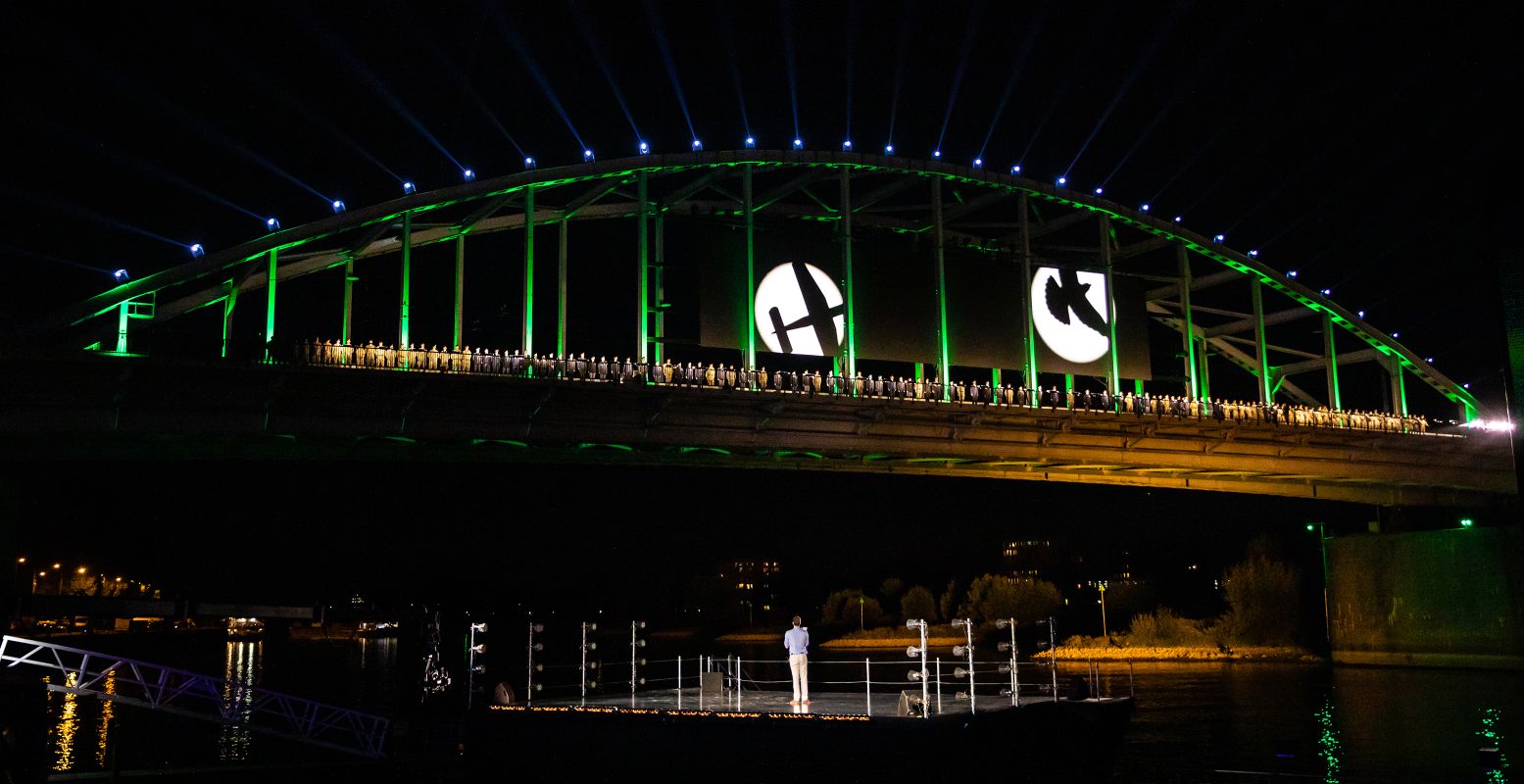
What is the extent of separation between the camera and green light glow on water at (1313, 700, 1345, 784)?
2662 centimetres

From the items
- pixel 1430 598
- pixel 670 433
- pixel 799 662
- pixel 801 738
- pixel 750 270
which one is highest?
pixel 750 270

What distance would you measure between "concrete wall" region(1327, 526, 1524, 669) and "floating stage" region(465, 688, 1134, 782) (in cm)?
4686

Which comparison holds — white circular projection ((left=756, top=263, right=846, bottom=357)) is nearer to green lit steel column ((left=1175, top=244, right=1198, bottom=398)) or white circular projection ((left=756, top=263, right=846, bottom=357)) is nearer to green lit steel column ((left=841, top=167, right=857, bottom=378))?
green lit steel column ((left=841, top=167, right=857, bottom=378))

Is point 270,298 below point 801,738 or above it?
above

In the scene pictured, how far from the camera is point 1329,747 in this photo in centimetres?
3164

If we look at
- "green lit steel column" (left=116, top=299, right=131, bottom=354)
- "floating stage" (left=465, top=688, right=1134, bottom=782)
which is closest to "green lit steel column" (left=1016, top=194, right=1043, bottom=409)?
"green lit steel column" (left=116, top=299, right=131, bottom=354)

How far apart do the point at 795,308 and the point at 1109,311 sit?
19475mm

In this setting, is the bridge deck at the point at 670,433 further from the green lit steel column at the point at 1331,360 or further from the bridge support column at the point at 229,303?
the green lit steel column at the point at 1331,360

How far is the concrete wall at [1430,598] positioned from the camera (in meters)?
61.8

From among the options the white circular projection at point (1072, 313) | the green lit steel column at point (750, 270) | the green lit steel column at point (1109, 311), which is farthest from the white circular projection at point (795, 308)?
the green lit steel column at point (1109, 311)

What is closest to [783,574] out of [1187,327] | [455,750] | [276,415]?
[1187,327]

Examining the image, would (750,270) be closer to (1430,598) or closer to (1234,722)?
(1234,722)

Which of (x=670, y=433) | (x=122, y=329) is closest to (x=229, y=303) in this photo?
(x=122, y=329)

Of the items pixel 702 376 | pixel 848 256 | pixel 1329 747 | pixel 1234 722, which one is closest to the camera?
pixel 1329 747
